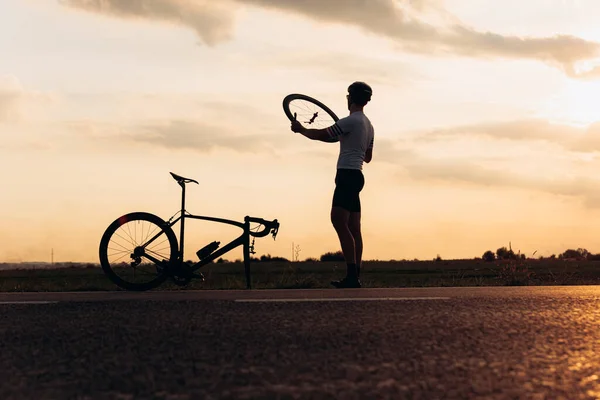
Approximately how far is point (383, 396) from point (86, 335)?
87.0 inches

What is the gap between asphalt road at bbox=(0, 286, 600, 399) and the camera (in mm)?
3203

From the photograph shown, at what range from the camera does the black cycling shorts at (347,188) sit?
9812 millimetres

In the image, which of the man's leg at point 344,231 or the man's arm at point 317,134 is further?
the man's arm at point 317,134

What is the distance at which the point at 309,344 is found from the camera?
424cm

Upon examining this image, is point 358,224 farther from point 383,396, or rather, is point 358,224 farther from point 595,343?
point 383,396

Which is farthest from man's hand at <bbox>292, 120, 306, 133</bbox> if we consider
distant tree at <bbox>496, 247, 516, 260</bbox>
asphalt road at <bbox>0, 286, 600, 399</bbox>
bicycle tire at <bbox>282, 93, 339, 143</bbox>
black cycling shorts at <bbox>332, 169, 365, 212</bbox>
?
distant tree at <bbox>496, 247, 516, 260</bbox>

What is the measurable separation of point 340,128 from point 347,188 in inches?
28.3

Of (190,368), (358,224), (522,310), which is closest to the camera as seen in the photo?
(190,368)

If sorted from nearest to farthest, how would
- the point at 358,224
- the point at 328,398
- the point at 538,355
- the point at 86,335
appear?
1. the point at 328,398
2. the point at 538,355
3. the point at 86,335
4. the point at 358,224

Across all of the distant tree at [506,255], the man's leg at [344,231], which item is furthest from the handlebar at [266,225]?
the distant tree at [506,255]

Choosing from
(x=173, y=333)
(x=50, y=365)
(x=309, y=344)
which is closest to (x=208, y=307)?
(x=173, y=333)

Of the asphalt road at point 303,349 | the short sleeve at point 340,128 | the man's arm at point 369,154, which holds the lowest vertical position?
the asphalt road at point 303,349

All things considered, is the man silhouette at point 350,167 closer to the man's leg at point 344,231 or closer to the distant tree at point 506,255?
the man's leg at point 344,231

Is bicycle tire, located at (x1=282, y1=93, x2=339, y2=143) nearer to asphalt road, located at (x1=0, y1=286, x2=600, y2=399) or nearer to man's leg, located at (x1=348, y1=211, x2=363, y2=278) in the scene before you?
man's leg, located at (x1=348, y1=211, x2=363, y2=278)
